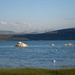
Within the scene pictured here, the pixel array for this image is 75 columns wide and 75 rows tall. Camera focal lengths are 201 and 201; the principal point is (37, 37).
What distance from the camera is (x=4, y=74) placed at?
1405 cm

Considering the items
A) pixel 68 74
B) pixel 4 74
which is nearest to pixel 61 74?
pixel 68 74

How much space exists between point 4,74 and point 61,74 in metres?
4.30

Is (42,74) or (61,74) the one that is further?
(61,74)

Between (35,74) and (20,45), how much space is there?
98.3 metres

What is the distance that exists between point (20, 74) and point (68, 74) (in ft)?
11.7

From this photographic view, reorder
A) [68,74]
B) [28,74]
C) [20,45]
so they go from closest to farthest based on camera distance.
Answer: [28,74] < [68,74] < [20,45]

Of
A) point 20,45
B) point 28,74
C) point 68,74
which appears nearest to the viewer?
point 28,74

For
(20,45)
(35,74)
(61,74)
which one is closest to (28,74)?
(35,74)

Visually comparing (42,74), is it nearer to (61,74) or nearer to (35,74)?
(35,74)

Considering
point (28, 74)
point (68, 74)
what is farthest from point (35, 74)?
point (68, 74)

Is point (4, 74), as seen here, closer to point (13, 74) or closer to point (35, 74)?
point (13, 74)

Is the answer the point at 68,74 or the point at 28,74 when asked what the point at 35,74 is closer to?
the point at 28,74

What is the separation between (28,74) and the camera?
547 inches

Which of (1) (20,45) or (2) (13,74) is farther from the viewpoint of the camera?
(1) (20,45)
